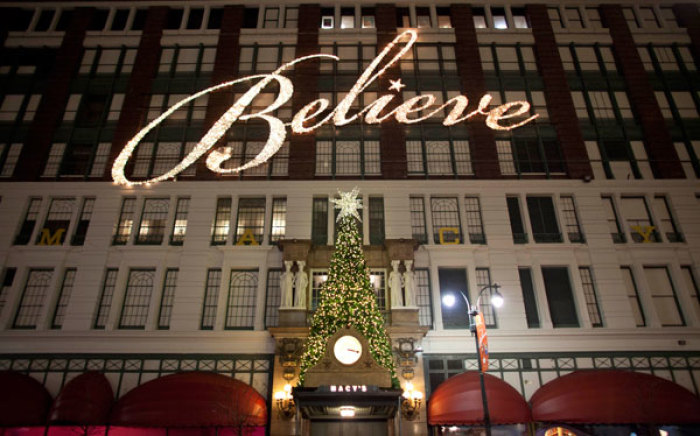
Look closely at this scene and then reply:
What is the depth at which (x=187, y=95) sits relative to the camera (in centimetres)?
2947

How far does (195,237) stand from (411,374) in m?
14.4

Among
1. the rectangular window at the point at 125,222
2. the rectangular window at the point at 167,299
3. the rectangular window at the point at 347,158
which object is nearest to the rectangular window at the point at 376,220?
the rectangular window at the point at 347,158

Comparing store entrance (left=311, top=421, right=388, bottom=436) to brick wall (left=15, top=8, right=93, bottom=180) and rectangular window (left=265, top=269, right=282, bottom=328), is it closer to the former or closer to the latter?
rectangular window (left=265, top=269, right=282, bottom=328)

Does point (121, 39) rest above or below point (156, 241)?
above

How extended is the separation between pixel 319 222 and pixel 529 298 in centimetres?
1297

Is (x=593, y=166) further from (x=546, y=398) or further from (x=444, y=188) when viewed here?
(x=546, y=398)

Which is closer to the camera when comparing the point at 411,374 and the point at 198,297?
the point at 411,374

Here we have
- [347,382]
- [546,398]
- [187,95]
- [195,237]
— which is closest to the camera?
[347,382]

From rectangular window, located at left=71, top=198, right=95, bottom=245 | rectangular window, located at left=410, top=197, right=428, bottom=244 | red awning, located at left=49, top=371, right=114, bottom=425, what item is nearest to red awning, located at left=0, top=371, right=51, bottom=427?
red awning, located at left=49, top=371, right=114, bottom=425

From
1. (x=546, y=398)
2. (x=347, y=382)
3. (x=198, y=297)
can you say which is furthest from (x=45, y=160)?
(x=546, y=398)

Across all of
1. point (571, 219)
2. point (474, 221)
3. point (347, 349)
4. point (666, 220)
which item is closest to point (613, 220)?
point (571, 219)

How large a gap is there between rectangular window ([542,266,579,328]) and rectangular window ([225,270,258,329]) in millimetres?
16775

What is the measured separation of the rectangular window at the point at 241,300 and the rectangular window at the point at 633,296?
69.8 ft

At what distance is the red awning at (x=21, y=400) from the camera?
18703mm
